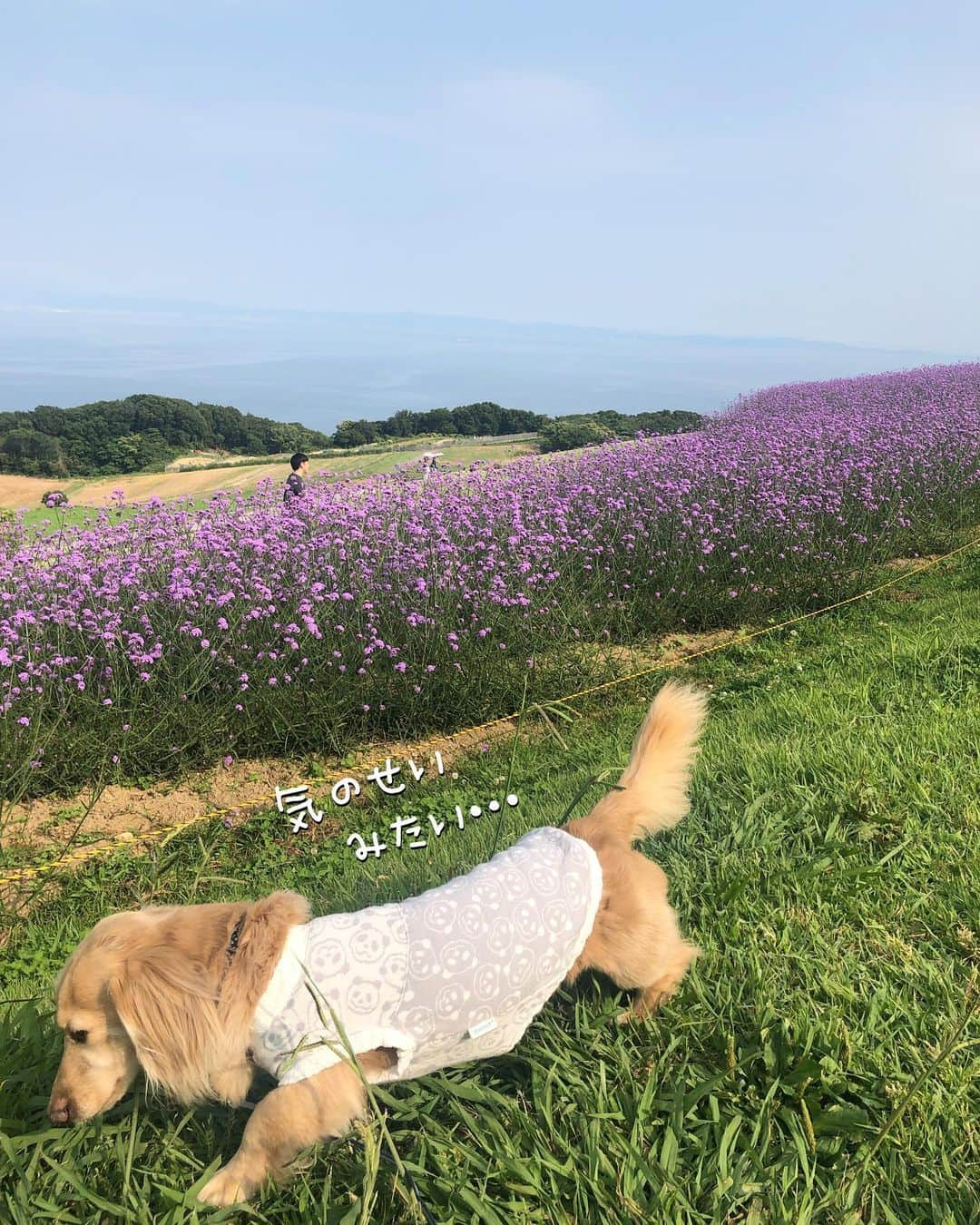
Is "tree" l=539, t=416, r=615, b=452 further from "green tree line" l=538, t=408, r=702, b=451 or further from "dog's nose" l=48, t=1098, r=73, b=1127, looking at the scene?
"dog's nose" l=48, t=1098, r=73, b=1127

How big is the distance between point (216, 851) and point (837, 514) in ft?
22.2

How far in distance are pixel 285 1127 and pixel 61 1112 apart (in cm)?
50

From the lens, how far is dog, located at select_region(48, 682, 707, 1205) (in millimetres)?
1609

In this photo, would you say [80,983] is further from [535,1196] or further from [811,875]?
[811,875]

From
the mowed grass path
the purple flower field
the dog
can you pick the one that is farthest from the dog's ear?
the mowed grass path

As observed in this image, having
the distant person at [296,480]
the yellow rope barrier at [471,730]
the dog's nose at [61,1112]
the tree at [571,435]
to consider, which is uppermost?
the tree at [571,435]

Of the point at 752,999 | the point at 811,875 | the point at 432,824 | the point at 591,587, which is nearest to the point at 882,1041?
the point at 752,999

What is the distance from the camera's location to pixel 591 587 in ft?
22.9

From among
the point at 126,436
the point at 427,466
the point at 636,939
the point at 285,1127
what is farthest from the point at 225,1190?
the point at 126,436

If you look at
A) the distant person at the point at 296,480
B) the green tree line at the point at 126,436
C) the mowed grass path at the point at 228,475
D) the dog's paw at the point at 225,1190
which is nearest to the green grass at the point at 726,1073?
the dog's paw at the point at 225,1190

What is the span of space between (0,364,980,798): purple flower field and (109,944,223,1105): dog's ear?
188cm

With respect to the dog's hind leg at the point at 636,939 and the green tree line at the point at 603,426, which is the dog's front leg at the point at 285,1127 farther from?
the green tree line at the point at 603,426

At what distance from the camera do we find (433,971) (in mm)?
1748

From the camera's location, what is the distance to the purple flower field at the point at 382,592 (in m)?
4.88
